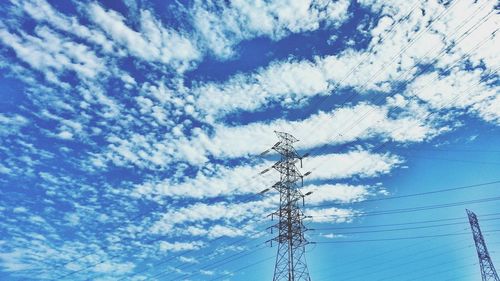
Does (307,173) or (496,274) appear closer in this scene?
(307,173)

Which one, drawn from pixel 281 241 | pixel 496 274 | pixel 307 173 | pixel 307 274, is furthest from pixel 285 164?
pixel 496 274

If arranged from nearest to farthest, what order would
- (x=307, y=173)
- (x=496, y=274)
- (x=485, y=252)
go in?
(x=307, y=173), (x=496, y=274), (x=485, y=252)

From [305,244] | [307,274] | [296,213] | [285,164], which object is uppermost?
[285,164]

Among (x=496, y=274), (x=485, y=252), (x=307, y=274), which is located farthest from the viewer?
(x=485, y=252)

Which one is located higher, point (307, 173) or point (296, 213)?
point (307, 173)

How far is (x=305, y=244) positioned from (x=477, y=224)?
30.4 metres

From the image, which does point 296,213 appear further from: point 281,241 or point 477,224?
point 477,224

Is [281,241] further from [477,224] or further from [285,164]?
[477,224]

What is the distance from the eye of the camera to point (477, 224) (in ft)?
154

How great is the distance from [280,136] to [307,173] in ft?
14.1

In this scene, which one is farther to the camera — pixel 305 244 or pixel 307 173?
pixel 307 173

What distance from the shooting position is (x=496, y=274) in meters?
41.2

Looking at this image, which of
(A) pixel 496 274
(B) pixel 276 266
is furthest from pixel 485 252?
(B) pixel 276 266

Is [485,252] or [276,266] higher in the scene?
[485,252]
